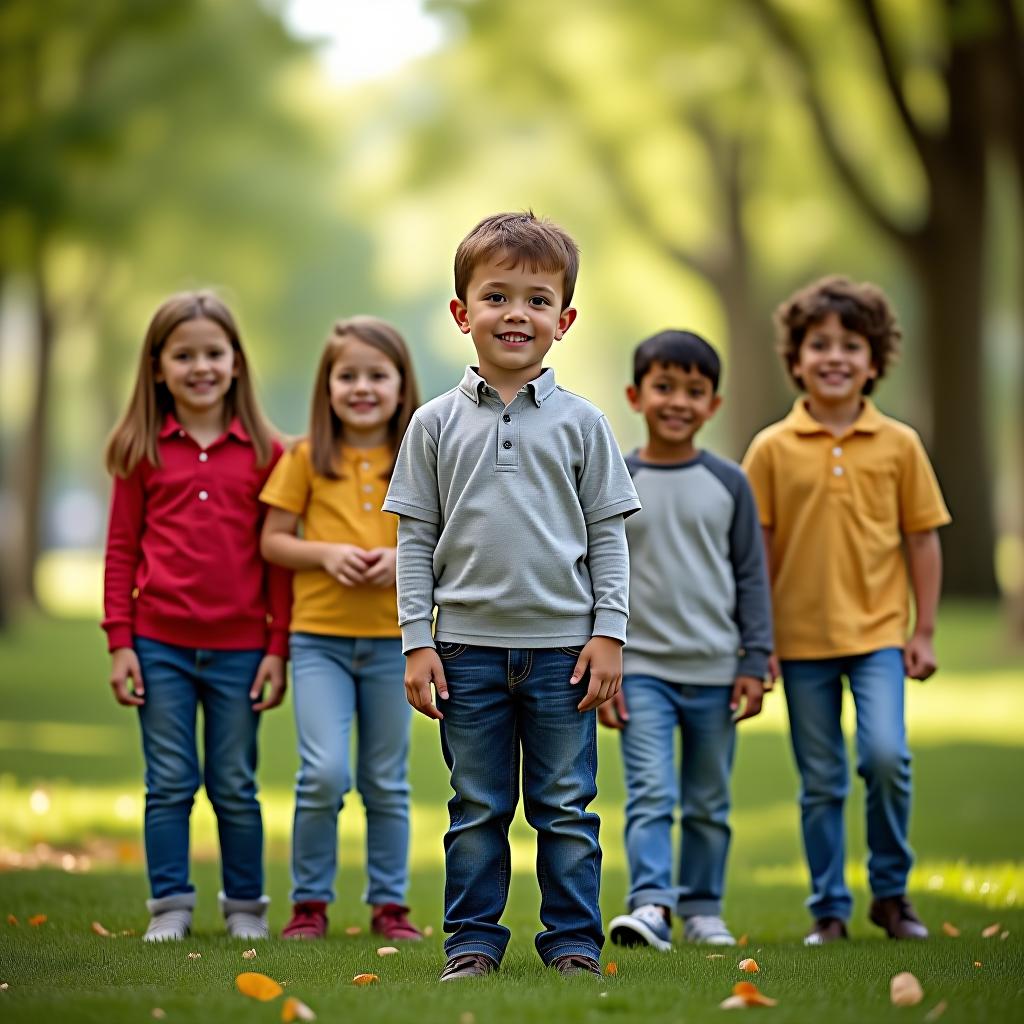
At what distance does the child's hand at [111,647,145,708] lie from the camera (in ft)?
18.8

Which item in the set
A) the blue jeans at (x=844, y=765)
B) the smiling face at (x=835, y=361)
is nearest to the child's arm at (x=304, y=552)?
the blue jeans at (x=844, y=765)

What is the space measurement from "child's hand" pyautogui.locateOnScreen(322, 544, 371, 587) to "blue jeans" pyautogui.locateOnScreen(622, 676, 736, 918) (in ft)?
3.24

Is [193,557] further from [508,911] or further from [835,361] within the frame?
[835,361]

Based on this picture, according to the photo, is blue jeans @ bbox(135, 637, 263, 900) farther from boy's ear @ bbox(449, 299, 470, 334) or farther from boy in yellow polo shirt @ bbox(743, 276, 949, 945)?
boy in yellow polo shirt @ bbox(743, 276, 949, 945)

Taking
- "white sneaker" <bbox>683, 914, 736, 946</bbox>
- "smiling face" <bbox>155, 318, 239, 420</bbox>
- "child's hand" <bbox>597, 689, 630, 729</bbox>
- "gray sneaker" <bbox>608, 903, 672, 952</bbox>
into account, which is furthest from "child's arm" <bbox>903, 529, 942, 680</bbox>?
"smiling face" <bbox>155, 318, 239, 420</bbox>

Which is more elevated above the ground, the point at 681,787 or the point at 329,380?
the point at 329,380

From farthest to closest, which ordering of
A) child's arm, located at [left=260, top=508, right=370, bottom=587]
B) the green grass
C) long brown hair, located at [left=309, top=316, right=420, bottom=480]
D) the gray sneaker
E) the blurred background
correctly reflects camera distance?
the blurred background, long brown hair, located at [left=309, top=316, right=420, bottom=480], child's arm, located at [left=260, top=508, right=370, bottom=587], the gray sneaker, the green grass

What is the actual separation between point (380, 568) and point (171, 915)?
1.34 metres

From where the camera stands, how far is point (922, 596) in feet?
20.0

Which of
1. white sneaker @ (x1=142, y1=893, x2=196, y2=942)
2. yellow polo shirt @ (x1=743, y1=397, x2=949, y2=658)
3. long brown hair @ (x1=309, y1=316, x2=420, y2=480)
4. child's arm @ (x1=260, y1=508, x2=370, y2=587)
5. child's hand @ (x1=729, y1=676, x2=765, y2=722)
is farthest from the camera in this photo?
long brown hair @ (x1=309, y1=316, x2=420, y2=480)

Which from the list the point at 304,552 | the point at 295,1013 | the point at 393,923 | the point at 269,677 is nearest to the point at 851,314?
the point at 304,552

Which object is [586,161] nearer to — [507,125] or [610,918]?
[507,125]

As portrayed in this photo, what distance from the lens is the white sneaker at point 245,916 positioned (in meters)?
5.71

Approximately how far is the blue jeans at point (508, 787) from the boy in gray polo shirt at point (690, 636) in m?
1.07
